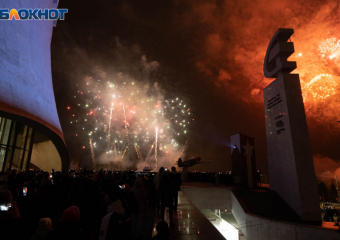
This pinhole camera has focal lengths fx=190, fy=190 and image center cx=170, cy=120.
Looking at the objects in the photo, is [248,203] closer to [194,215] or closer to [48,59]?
[194,215]

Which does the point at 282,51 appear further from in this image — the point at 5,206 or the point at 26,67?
the point at 26,67

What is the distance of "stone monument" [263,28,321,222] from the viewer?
10484 mm

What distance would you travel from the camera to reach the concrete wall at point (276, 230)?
23.9 feet

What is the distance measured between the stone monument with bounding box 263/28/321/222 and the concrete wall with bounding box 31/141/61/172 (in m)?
20.1

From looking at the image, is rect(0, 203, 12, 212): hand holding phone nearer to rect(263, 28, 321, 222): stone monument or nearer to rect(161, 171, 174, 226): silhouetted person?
rect(161, 171, 174, 226): silhouetted person

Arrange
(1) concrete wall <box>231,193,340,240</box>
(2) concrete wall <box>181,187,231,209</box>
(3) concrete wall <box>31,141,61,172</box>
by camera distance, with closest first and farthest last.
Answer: (1) concrete wall <box>231,193,340,240</box> < (2) concrete wall <box>181,187,231,209</box> < (3) concrete wall <box>31,141,61,172</box>

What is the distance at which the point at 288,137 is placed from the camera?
11555mm

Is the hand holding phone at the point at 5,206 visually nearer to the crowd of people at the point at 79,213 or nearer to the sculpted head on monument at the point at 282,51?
the crowd of people at the point at 79,213

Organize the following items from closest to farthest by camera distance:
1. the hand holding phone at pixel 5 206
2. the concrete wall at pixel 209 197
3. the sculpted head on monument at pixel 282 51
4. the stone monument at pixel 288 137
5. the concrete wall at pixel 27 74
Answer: the hand holding phone at pixel 5 206, the stone monument at pixel 288 137, the concrete wall at pixel 27 74, the sculpted head on monument at pixel 282 51, the concrete wall at pixel 209 197

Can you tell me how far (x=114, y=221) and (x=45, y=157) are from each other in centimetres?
2321

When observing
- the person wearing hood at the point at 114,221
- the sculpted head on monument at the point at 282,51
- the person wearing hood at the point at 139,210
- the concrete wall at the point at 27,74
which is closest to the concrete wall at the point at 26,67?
the concrete wall at the point at 27,74

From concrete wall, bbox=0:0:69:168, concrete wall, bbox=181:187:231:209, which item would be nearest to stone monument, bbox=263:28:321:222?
concrete wall, bbox=181:187:231:209

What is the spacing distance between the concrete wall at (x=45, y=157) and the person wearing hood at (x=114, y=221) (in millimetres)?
20535

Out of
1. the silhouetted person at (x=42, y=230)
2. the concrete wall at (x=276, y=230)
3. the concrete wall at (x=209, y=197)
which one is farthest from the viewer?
the concrete wall at (x=209, y=197)
